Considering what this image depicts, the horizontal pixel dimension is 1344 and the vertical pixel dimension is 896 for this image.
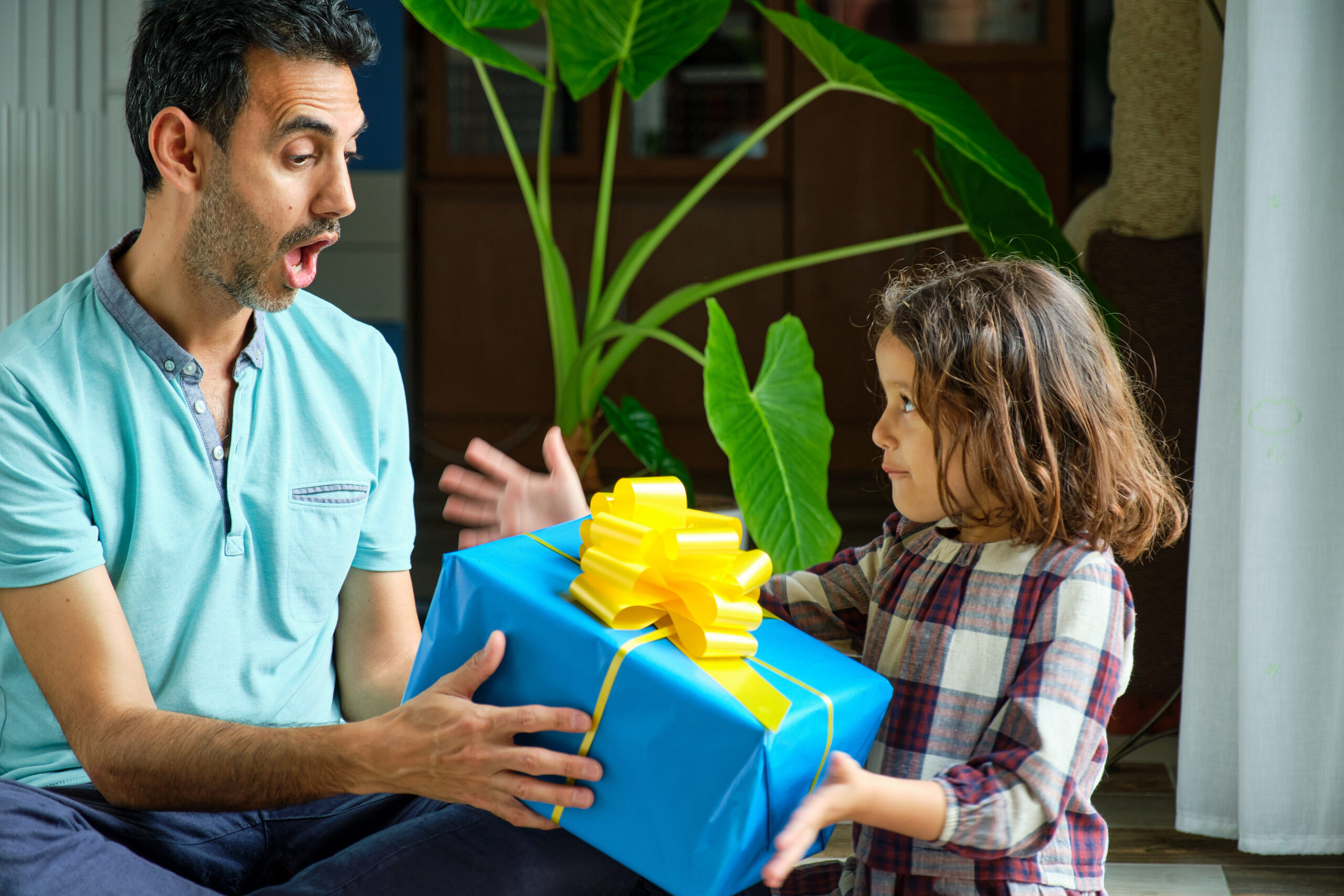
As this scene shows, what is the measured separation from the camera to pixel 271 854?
1060 millimetres

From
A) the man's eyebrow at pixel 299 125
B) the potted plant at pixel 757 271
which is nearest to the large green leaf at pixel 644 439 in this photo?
the potted plant at pixel 757 271

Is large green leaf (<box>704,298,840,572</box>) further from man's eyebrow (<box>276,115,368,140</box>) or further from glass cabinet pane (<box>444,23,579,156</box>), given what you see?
glass cabinet pane (<box>444,23,579,156</box>)

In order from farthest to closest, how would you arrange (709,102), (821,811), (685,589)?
(709,102) < (685,589) < (821,811)

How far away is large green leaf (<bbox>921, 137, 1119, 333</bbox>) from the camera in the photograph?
183 centimetres

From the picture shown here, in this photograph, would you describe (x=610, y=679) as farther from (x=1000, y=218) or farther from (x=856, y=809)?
(x=1000, y=218)

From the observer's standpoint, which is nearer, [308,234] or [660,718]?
[660,718]

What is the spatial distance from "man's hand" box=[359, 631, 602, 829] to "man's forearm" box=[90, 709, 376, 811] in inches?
2.9

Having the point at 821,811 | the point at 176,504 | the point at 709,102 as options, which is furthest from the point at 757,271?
the point at 709,102

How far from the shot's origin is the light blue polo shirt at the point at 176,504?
1.01 meters

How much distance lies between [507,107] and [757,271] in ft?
7.33

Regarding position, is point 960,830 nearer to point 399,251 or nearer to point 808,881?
point 808,881

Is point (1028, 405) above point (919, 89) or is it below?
→ below

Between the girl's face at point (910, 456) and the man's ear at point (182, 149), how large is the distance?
65cm

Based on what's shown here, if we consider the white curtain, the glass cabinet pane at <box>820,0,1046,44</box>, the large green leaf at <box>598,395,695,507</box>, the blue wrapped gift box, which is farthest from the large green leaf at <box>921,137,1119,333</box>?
the glass cabinet pane at <box>820,0,1046,44</box>
